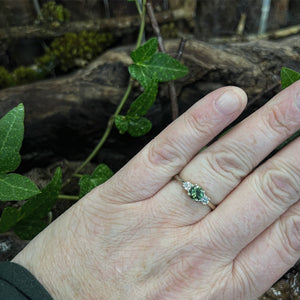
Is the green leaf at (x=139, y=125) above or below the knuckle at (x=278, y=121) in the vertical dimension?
below

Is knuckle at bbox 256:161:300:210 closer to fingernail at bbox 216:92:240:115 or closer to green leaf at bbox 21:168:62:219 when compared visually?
fingernail at bbox 216:92:240:115

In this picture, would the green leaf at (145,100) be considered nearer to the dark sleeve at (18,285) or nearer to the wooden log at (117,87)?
the wooden log at (117,87)

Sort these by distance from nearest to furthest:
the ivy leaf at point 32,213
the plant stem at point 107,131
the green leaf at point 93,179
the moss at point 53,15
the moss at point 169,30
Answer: the ivy leaf at point 32,213 → the green leaf at point 93,179 → the plant stem at point 107,131 → the moss at point 53,15 → the moss at point 169,30

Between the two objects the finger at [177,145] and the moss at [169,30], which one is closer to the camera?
the finger at [177,145]

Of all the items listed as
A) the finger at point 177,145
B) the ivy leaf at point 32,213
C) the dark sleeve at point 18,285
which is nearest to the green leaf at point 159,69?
the finger at point 177,145

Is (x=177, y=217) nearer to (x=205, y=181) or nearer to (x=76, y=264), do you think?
(x=205, y=181)

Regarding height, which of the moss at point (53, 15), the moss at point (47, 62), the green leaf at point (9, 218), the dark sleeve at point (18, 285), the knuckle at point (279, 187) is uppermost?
the moss at point (53, 15)

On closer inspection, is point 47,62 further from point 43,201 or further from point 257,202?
point 257,202

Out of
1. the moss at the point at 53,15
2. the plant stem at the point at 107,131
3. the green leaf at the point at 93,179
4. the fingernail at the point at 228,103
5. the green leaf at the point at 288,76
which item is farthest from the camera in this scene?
the moss at the point at 53,15

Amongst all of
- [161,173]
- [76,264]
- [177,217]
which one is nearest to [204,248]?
[177,217]
